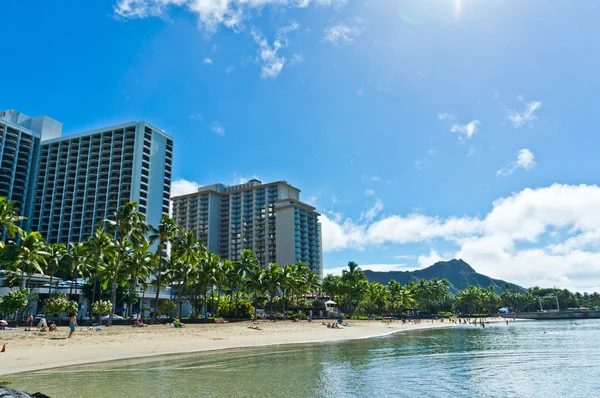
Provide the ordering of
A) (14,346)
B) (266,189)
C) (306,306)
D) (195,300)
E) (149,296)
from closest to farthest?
(14,346) < (195,300) < (149,296) < (306,306) < (266,189)

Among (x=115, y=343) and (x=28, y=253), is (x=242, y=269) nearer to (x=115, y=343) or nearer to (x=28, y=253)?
(x=28, y=253)

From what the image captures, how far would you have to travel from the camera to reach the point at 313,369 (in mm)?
24781

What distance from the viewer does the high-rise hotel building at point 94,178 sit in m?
124

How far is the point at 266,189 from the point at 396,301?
234 feet

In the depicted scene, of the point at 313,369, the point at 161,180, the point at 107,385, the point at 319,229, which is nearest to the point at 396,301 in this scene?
the point at 319,229

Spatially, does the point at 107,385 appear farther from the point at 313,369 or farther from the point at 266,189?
the point at 266,189

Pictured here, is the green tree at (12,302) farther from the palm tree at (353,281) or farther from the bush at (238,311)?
the palm tree at (353,281)

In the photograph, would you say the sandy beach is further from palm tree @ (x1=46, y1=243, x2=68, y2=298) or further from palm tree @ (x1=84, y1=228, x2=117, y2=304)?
palm tree @ (x1=46, y1=243, x2=68, y2=298)

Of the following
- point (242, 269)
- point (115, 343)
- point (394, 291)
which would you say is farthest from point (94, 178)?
point (115, 343)

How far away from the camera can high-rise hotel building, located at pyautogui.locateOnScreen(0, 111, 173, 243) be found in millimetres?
123875

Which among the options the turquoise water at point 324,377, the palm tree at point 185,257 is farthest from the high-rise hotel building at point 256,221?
the turquoise water at point 324,377

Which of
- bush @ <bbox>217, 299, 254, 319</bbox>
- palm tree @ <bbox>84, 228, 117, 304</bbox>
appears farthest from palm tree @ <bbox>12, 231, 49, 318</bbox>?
bush @ <bbox>217, 299, 254, 319</bbox>

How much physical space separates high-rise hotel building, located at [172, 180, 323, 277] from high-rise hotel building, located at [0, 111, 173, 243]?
138 ft

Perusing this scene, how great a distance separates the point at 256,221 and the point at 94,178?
199ft
